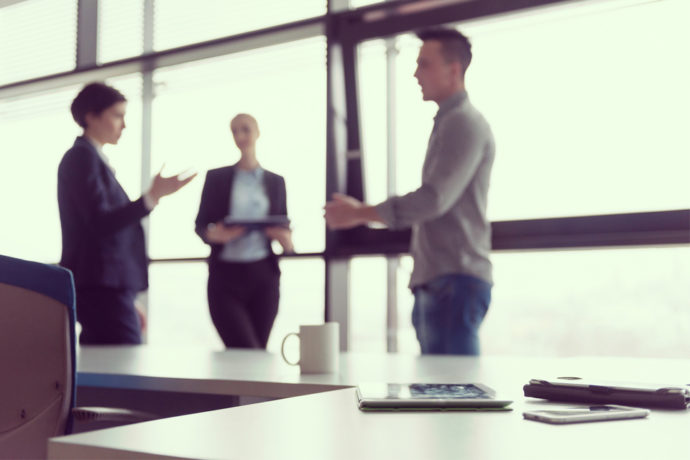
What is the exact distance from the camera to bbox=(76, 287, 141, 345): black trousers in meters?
2.60

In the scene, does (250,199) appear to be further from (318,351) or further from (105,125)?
(318,351)

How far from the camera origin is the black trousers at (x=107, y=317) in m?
2.60

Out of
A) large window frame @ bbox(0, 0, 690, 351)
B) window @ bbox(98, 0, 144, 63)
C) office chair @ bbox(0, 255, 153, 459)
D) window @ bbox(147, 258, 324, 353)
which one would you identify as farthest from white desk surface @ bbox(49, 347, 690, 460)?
window @ bbox(98, 0, 144, 63)

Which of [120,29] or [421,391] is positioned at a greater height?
[120,29]

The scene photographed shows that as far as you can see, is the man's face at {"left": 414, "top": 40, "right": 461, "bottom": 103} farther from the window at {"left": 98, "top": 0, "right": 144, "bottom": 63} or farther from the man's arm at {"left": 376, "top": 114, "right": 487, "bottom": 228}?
the window at {"left": 98, "top": 0, "right": 144, "bottom": 63}

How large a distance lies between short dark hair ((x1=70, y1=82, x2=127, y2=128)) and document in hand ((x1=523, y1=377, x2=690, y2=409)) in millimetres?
2322

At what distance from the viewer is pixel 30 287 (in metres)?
1.37

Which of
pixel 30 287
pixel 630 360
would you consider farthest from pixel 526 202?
pixel 30 287

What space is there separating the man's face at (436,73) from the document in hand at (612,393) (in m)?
1.65

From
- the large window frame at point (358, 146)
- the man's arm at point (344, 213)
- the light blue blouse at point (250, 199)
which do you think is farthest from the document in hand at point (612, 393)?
the light blue blouse at point (250, 199)

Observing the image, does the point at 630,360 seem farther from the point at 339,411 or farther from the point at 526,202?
the point at 526,202

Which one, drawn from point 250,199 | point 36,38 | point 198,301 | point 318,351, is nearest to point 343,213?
point 250,199

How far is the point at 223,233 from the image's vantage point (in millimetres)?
3143

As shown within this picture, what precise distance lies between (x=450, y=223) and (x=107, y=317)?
1.19m
